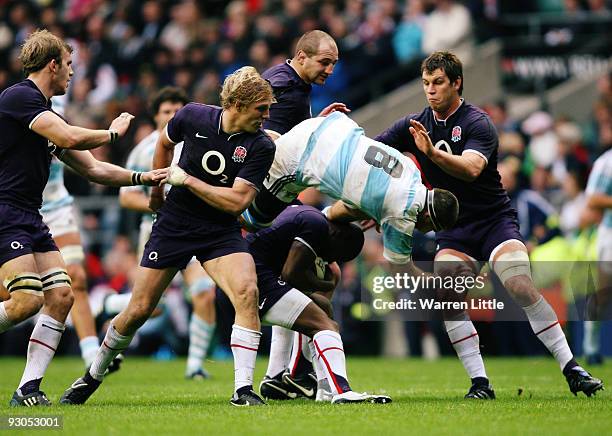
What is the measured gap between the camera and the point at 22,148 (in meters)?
8.54

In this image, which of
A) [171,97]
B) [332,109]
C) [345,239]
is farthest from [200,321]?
[332,109]

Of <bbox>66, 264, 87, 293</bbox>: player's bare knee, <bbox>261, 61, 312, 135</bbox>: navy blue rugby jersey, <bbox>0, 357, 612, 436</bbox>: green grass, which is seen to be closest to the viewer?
<bbox>0, 357, 612, 436</bbox>: green grass

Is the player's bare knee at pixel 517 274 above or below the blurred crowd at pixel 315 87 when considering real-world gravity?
below

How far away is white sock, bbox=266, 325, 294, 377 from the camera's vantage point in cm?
971

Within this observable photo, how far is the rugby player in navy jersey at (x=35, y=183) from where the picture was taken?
8.38m

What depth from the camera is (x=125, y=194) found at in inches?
484

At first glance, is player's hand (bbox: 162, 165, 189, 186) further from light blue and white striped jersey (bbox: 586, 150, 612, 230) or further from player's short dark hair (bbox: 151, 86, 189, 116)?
light blue and white striped jersey (bbox: 586, 150, 612, 230)

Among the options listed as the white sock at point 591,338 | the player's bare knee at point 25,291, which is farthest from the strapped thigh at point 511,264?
the white sock at point 591,338

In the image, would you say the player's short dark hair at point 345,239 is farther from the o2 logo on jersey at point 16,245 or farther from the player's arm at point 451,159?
the o2 logo on jersey at point 16,245

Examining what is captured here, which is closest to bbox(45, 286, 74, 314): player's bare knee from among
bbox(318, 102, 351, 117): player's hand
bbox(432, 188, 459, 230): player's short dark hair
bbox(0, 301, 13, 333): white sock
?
bbox(0, 301, 13, 333): white sock

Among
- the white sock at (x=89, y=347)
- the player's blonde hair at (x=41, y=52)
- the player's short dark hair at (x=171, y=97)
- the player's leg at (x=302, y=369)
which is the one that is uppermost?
the player's short dark hair at (x=171, y=97)

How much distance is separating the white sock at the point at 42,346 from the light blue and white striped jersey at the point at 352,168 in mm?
2125

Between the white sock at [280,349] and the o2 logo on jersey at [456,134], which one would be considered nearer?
the o2 logo on jersey at [456,134]

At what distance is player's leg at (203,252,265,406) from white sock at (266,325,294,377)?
1201mm
